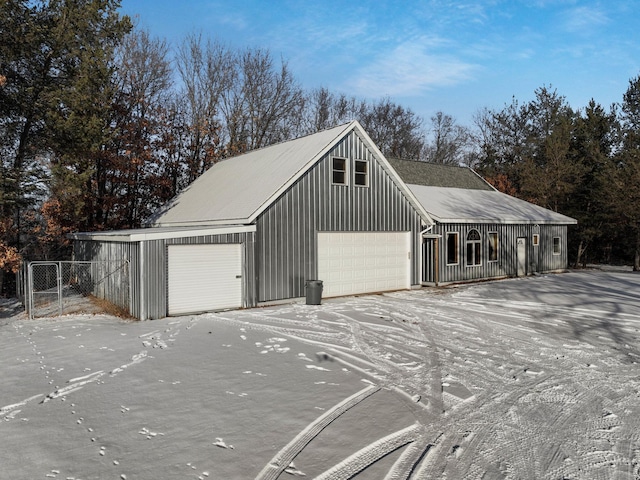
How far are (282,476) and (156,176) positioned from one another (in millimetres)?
22977

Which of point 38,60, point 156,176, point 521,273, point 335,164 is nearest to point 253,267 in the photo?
point 335,164

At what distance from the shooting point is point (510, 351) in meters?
8.32

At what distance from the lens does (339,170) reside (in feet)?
51.4

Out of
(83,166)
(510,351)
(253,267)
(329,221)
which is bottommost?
(510,351)

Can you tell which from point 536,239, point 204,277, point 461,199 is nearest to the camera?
point 204,277

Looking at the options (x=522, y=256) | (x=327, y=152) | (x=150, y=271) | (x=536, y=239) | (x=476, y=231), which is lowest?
(x=522, y=256)

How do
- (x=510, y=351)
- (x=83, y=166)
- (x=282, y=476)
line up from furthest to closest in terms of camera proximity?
(x=83, y=166) → (x=510, y=351) → (x=282, y=476)

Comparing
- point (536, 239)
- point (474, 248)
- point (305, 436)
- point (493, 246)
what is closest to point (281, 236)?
point (305, 436)

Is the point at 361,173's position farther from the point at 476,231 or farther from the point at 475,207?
the point at 475,207

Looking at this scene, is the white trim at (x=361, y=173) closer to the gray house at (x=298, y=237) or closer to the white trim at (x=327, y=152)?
the gray house at (x=298, y=237)

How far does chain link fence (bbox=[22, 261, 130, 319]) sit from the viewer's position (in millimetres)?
12516

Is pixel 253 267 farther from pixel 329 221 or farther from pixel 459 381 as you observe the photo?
pixel 459 381

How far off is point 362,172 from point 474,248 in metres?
7.56

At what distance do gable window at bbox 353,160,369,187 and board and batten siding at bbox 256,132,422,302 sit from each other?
148mm
